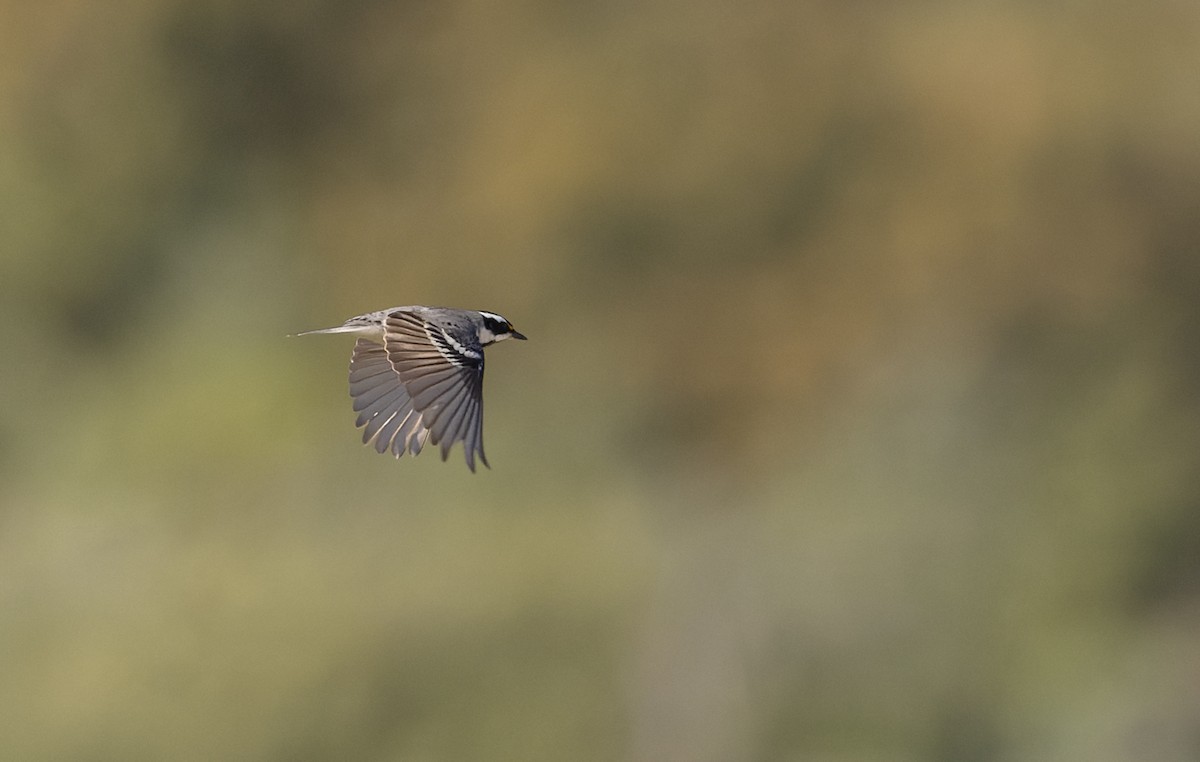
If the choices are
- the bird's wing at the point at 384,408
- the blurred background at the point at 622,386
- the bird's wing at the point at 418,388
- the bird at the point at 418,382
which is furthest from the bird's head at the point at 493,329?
the blurred background at the point at 622,386

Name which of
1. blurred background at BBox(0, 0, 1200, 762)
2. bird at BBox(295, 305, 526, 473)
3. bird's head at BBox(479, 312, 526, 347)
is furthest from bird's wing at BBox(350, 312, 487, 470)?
blurred background at BBox(0, 0, 1200, 762)

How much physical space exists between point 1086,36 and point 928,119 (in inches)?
91.7

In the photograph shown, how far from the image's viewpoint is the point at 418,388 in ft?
18.5

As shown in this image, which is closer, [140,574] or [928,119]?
[140,574]

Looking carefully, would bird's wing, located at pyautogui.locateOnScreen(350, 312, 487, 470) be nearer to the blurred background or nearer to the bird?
the bird

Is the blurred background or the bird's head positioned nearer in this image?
the bird's head

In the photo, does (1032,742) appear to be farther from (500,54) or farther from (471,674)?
(500,54)

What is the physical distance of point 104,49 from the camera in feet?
85.8

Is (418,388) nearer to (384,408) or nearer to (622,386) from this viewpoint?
(384,408)

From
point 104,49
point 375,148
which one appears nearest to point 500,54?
point 375,148

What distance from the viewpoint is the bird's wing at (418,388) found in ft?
18.0

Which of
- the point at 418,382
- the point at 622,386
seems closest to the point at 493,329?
the point at 418,382

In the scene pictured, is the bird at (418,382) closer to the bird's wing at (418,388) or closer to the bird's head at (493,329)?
the bird's wing at (418,388)

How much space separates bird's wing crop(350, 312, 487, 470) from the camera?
549 cm
